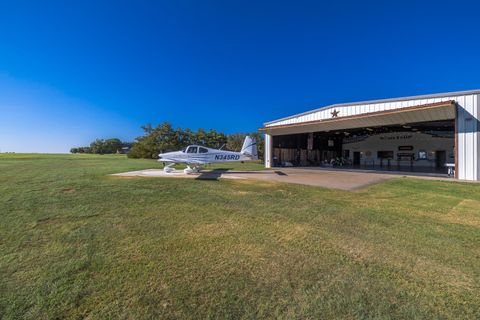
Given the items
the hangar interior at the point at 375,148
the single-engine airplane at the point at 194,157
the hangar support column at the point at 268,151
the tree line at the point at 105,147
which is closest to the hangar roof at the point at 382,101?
the hangar support column at the point at 268,151

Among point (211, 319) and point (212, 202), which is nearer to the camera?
point (211, 319)

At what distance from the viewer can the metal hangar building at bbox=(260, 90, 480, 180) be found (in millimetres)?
11219

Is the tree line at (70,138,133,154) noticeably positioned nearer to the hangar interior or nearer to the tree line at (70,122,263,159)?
the tree line at (70,122,263,159)

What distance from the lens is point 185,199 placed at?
7008 mm

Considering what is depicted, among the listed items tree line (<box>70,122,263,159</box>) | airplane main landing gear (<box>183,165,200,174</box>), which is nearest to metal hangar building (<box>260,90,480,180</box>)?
airplane main landing gear (<box>183,165,200,174</box>)

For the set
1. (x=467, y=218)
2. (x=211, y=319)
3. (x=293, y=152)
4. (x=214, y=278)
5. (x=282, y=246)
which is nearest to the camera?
(x=211, y=319)

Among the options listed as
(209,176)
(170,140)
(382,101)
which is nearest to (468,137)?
(382,101)

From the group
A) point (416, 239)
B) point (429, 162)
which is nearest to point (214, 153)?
point (416, 239)

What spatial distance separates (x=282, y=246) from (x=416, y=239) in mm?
2512

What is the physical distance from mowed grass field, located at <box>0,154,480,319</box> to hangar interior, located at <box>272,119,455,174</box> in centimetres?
1747

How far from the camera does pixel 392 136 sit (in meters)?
26.3

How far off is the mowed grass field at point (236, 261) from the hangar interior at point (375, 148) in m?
17.5

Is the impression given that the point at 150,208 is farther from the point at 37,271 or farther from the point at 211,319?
the point at 211,319

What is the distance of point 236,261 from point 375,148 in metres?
29.9
